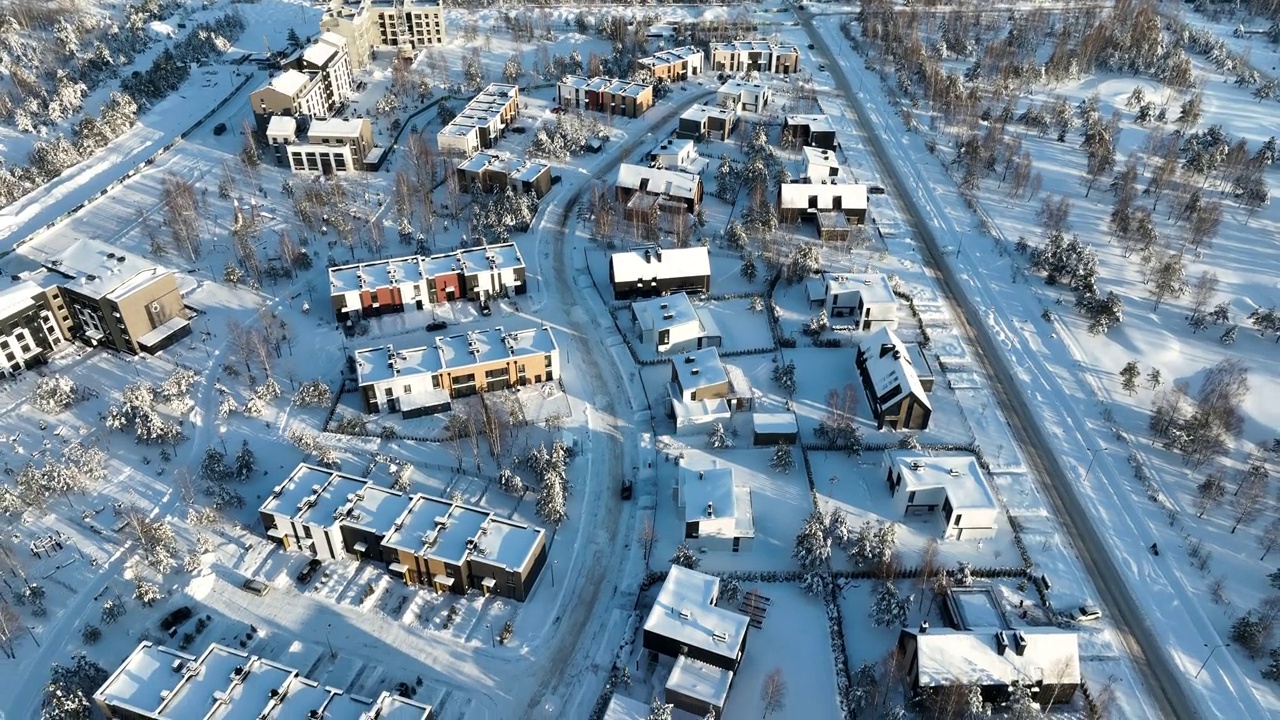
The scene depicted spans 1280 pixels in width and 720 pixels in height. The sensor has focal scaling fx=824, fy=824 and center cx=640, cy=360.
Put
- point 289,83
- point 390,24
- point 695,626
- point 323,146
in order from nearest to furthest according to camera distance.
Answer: point 695,626 < point 323,146 < point 289,83 < point 390,24

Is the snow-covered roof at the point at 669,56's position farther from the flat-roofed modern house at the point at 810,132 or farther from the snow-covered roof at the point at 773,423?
the snow-covered roof at the point at 773,423

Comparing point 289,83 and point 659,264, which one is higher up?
point 289,83

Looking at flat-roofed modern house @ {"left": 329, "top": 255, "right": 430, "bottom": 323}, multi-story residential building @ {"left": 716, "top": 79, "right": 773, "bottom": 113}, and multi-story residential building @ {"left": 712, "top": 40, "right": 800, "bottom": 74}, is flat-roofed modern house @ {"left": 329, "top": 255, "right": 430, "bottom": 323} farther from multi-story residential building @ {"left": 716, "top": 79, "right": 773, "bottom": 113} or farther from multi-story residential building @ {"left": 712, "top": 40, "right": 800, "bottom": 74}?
multi-story residential building @ {"left": 712, "top": 40, "right": 800, "bottom": 74}

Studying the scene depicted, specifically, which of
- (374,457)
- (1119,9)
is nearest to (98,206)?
(374,457)

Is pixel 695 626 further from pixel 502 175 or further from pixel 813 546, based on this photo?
pixel 502 175

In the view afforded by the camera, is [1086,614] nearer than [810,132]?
Yes

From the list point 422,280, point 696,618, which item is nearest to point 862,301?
point 696,618
